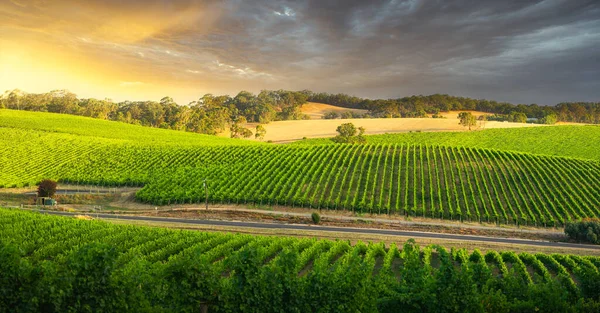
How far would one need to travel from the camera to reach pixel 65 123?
11875 cm

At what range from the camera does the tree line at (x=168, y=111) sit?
149 m

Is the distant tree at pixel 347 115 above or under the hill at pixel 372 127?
above

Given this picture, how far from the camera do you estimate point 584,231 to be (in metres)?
42.2

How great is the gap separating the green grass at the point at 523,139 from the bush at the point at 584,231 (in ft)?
166

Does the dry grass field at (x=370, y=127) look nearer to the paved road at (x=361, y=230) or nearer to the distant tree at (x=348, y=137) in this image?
the distant tree at (x=348, y=137)

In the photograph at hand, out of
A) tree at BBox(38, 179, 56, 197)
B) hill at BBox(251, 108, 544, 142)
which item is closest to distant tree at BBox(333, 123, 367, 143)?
hill at BBox(251, 108, 544, 142)

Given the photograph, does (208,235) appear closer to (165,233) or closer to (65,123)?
(165,233)

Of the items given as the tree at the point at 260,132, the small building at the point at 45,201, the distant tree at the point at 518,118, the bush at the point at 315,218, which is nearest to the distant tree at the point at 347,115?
the tree at the point at 260,132

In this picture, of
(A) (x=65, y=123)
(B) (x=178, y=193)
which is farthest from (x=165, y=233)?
(A) (x=65, y=123)

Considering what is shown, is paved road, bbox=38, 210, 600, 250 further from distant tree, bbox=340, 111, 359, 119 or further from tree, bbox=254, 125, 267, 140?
distant tree, bbox=340, 111, 359, 119

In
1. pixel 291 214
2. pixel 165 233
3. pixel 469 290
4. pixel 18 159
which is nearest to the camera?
pixel 469 290

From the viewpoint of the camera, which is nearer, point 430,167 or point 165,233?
point 165,233

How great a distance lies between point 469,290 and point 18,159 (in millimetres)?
84796

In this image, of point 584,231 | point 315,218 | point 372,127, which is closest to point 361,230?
point 315,218
